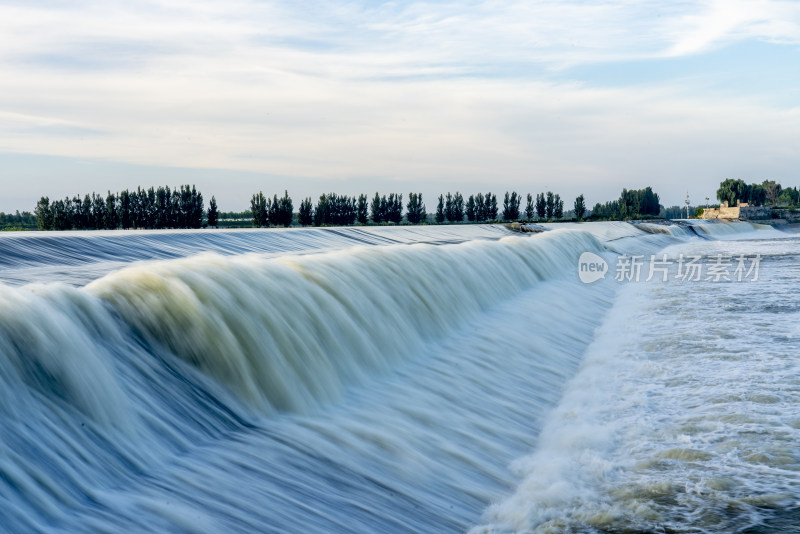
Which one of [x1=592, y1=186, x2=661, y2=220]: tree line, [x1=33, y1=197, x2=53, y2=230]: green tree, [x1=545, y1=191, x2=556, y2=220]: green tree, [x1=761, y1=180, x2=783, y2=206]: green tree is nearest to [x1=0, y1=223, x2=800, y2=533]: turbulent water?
[x1=33, y1=197, x2=53, y2=230]: green tree

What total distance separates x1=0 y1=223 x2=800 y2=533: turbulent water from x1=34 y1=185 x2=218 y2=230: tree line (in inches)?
1875

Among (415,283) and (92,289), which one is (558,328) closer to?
(415,283)

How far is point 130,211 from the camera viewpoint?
2228 inches

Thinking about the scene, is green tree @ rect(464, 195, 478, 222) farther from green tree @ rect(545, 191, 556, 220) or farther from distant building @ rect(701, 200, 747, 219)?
distant building @ rect(701, 200, 747, 219)

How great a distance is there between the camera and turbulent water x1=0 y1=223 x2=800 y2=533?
3.90 meters

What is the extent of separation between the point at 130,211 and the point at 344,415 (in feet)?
182

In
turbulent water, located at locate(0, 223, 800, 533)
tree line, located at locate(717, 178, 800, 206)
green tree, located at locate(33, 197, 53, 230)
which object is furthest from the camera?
tree line, located at locate(717, 178, 800, 206)

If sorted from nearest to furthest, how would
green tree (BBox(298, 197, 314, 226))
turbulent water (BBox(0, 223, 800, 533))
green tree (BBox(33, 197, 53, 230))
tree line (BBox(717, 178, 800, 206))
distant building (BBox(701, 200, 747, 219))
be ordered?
turbulent water (BBox(0, 223, 800, 533)), green tree (BBox(33, 197, 53, 230)), green tree (BBox(298, 197, 314, 226)), distant building (BBox(701, 200, 747, 219)), tree line (BBox(717, 178, 800, 206))

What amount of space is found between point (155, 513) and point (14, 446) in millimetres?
769

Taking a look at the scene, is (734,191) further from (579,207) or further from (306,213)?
(306,213)

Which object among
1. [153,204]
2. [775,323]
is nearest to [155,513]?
[775,323]

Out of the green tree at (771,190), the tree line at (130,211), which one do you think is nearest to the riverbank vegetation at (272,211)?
the tree line at (130,211)

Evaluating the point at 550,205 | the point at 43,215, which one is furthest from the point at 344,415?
the point at 550,205

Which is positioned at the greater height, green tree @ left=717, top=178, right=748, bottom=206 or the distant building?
green tree @ left=717, top=178, right=748, bottom=206
